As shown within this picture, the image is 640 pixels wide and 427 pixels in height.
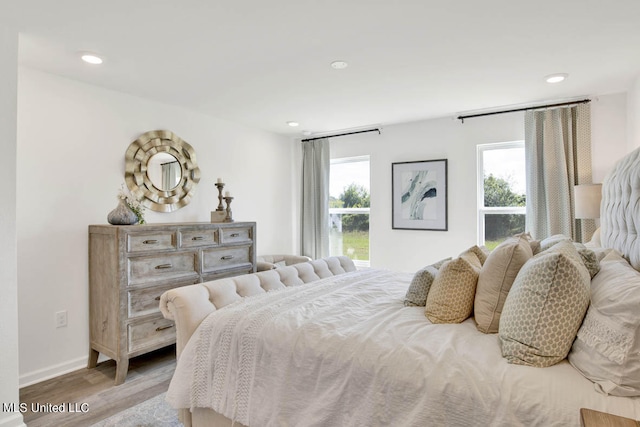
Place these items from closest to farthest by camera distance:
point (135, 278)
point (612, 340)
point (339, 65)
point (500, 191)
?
point (612, 340) < point (339, 65) < point (135, 278) < point (500, 191)

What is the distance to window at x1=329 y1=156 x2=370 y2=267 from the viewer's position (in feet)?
15.9

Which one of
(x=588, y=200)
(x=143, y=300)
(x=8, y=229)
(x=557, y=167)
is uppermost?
(x=557, y=167)

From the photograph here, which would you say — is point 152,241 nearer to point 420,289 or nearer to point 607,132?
point 420,289

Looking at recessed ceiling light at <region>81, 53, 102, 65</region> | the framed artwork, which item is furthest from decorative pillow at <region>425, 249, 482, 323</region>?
recessed ceiling light at <region>81, 53, 102, 65</region>

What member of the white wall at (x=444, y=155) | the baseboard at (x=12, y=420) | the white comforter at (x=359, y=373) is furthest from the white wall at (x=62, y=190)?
the white wall at (x=444, y=155)

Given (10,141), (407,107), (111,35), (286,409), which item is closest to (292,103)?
(407,107)

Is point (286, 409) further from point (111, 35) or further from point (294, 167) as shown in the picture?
point (294, 167)

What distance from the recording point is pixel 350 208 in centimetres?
497

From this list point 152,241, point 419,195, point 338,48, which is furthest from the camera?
point 419,195

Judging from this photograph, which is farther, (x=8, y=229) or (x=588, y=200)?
(x=588, y=200)

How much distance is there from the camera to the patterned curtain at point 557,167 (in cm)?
335

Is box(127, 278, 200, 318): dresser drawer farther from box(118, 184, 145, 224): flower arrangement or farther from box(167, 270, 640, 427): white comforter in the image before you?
box(167, 270, 640, 427): white comforter

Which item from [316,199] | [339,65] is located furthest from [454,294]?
[316,199]

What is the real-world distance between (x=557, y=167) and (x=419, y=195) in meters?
1.41
